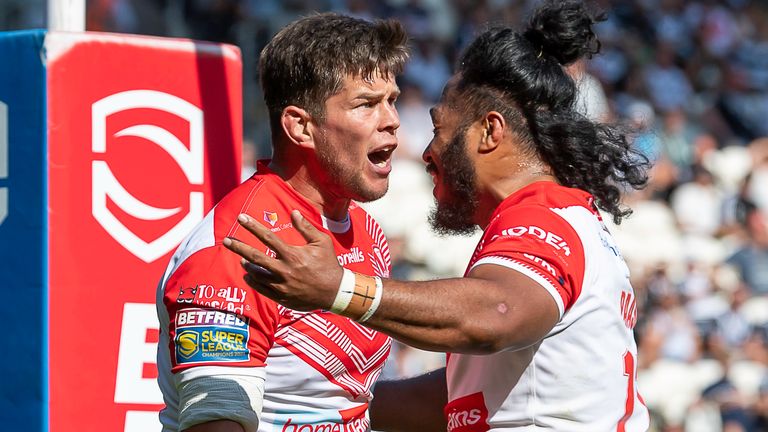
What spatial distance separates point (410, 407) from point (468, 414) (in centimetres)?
67

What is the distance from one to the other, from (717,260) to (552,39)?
7058mm

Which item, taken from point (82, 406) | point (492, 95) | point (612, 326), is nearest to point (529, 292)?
point (612, 326)

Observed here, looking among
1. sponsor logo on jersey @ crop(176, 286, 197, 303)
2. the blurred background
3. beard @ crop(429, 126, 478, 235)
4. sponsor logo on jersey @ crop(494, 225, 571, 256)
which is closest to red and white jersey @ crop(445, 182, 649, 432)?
sponsor logo on jersey @ crop(494, 225, 571, 256)

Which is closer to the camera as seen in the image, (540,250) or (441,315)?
(441,315)

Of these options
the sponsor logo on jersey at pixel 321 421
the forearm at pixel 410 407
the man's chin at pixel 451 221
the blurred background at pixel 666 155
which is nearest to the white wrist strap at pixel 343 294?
the sponsor logo on jersey at pixel 321 421

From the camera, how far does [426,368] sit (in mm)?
8086

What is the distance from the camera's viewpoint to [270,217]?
10.3 ft

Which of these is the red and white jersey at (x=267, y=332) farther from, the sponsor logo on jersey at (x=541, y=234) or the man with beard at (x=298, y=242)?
the sponsor logo on jersey at (x=541, y=234)

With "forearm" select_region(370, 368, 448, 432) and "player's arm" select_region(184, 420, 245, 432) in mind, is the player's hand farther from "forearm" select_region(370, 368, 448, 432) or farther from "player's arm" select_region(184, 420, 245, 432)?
"forearm" select_region(370, 368, 448, 432)

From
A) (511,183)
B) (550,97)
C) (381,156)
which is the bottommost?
(511,183)

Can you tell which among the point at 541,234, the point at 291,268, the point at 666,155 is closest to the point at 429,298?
the point at 291,268

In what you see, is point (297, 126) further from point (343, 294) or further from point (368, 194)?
point (343, 294)

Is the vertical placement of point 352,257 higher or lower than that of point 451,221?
lower

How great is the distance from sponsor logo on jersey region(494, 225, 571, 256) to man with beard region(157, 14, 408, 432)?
572 millimetres
